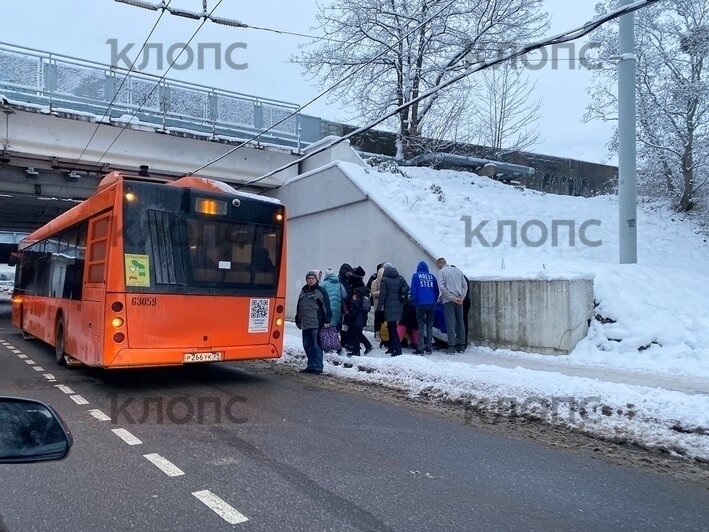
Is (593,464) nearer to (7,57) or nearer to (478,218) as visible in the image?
(478,218)

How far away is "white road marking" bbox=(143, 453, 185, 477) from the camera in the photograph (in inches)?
206

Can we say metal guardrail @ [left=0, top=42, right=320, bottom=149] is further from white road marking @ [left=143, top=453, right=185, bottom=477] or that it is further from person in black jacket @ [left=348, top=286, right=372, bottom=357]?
white road marking @ [left=143, top=453, right=185, bottom=477]

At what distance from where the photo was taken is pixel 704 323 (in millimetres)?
10562

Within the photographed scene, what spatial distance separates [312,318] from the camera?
34.7 ft

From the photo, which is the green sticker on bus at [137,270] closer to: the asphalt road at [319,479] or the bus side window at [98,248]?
the bus side window at [98,248]

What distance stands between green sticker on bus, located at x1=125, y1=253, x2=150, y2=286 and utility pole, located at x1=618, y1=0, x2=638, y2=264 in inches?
367

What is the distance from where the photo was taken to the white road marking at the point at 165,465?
5.23 m

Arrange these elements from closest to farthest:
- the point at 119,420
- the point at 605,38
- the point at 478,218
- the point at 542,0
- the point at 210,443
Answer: the point at 210,443
the point at 119,420
the point at 478,218
the point at 605,38
the point at 542,0

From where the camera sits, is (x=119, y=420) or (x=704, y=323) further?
(x=704, y=323)

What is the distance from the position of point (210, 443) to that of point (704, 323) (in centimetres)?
893

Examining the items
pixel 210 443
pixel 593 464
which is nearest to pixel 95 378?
pixel 210 443

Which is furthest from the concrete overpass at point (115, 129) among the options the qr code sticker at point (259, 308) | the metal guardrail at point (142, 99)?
the qr code sticker at point (259, 308)

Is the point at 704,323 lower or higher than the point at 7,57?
lower

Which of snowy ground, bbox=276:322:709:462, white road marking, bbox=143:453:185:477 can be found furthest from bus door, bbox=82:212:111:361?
snowy ground, bbox=276:322:709:462
